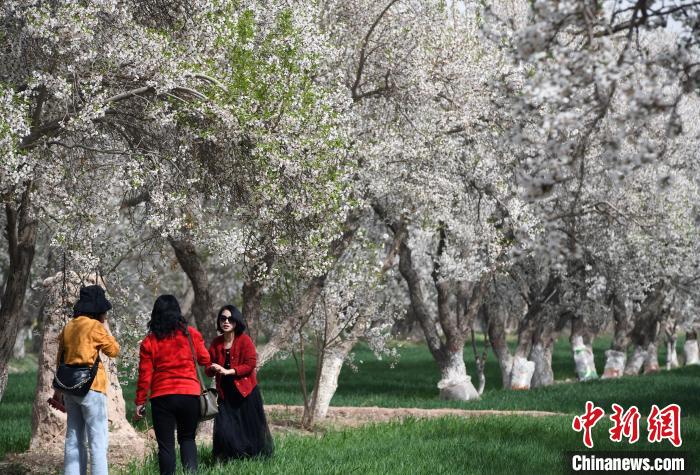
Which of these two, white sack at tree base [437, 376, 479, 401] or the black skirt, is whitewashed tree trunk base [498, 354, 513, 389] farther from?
the black skirt

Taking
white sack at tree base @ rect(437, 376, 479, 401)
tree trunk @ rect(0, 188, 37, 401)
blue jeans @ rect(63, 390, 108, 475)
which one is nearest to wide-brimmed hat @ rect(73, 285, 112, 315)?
blue jeans @ rect(63, 390, 108, 475)

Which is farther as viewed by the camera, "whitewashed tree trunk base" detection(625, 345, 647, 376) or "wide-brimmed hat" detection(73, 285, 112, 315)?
"whitewashed tree trunk base" detection(625, 345, 647, 376)

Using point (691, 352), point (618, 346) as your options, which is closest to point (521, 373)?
point (618, 346)

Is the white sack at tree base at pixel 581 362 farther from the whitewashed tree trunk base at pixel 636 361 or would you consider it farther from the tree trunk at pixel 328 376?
the tree trunk at pixel 328 376

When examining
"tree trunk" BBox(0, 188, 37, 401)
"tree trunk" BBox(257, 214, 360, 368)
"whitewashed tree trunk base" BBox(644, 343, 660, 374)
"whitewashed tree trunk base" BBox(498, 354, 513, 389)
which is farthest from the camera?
"whitewashed tree trunk base" BBox(644, 343, 660, 374)

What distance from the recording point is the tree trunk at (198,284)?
16.5 m

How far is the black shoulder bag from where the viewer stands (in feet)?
31.4

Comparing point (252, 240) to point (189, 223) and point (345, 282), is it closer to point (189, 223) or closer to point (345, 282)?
point (189, 223)

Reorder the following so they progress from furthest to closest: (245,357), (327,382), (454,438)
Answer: (327,382) → (454,438) → (245,357)

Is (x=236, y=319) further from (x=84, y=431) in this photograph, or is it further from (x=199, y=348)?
(x=84, y=431)

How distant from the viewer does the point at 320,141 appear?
11500mm

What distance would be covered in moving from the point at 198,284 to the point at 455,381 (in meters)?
10.9

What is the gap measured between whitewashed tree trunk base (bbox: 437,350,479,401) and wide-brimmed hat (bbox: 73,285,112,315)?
56.3 feet

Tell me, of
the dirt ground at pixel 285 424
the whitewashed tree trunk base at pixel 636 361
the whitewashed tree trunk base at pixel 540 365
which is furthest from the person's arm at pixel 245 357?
the whitewashed tree trunk base at pixel 636 361
